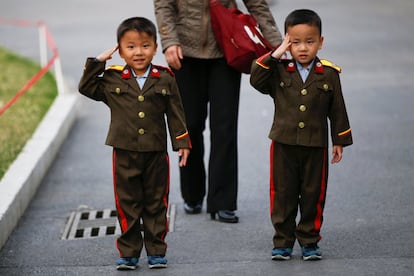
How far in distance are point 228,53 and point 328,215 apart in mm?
1442

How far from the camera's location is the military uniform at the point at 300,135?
5859mm

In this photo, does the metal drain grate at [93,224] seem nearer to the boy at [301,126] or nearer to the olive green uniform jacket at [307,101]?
the boy at [301,126]

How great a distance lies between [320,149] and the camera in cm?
597

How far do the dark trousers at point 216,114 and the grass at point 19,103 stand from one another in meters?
1.96

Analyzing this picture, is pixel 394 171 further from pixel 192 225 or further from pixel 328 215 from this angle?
pixel 192 225

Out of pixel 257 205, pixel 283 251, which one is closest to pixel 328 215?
pixel 257 205

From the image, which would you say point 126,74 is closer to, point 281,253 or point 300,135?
point 300,135

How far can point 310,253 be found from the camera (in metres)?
6.04

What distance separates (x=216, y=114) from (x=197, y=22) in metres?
0.65

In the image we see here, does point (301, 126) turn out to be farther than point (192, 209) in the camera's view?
No

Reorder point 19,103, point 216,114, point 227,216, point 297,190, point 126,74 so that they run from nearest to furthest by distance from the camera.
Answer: point 126,74 → point 297,190 → point 216,114 → point 227,216 → point 19,103

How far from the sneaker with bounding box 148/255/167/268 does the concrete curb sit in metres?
1.22

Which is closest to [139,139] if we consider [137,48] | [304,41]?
[137,48]

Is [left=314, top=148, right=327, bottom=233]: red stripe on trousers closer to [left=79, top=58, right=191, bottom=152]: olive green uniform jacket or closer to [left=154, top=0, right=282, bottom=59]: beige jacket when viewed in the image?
[left=79, top=58, right=191, bottom=152]: olive green uniform jacket
